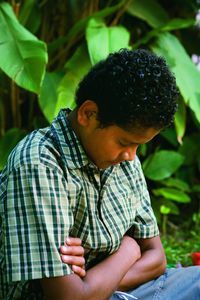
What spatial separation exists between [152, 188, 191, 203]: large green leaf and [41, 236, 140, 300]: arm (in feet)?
5.95

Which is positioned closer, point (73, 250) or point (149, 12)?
point (73, 250)

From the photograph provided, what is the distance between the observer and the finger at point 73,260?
1821 mm

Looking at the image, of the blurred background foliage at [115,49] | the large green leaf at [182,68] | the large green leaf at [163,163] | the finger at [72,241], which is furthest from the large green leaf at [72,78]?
the finger at [72,241]

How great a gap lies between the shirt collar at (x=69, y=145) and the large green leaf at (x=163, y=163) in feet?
6.52

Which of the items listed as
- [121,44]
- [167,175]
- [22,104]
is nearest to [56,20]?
[22,104]

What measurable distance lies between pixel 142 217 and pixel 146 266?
0.18m

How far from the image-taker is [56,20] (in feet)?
13.6

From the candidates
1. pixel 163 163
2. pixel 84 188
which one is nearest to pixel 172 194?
pixel 163 163

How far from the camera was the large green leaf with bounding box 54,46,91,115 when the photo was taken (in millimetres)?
3271

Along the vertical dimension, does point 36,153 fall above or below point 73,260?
above

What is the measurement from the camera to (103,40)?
3426 millimetres

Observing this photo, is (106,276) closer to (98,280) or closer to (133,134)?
(98,280)

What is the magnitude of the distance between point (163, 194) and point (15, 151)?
217 cm

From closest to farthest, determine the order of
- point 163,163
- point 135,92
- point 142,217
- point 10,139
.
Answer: point 135,92 → point 142,217 → point 10,139 → point 163,163
